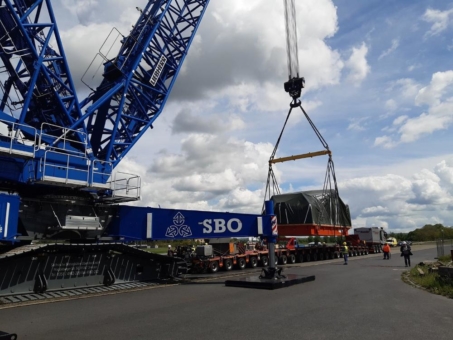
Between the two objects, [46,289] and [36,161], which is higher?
[36,161]

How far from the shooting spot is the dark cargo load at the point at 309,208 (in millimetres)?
24969

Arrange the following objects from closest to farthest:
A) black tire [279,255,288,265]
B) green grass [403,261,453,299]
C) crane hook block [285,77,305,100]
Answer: green grass [403,261,453,299], crane hook block [285,77,305,100], black tire [279,255,288,265]

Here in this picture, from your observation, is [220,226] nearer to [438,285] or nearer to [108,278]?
[108,278]

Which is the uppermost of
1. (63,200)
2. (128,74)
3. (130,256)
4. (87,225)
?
(128,74)

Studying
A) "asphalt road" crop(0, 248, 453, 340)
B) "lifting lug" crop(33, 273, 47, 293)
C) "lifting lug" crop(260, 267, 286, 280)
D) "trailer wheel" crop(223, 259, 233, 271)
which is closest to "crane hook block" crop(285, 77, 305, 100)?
"trailer wheel" crop(223, 259, 233, 271)

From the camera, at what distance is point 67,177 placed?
1161 cm

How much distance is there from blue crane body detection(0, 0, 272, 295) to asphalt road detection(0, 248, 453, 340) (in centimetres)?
168

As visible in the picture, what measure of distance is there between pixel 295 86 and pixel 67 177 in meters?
12.7

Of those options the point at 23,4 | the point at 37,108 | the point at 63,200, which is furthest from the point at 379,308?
the point at 23,4

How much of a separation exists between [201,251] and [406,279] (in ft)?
32.2

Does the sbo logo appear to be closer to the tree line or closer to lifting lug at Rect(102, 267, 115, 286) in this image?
lifting lug at Rect(102, 267, 115, 286)

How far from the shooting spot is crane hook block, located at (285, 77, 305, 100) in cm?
1959

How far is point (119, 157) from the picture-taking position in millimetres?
18141

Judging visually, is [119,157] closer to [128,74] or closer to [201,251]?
[128,74]
